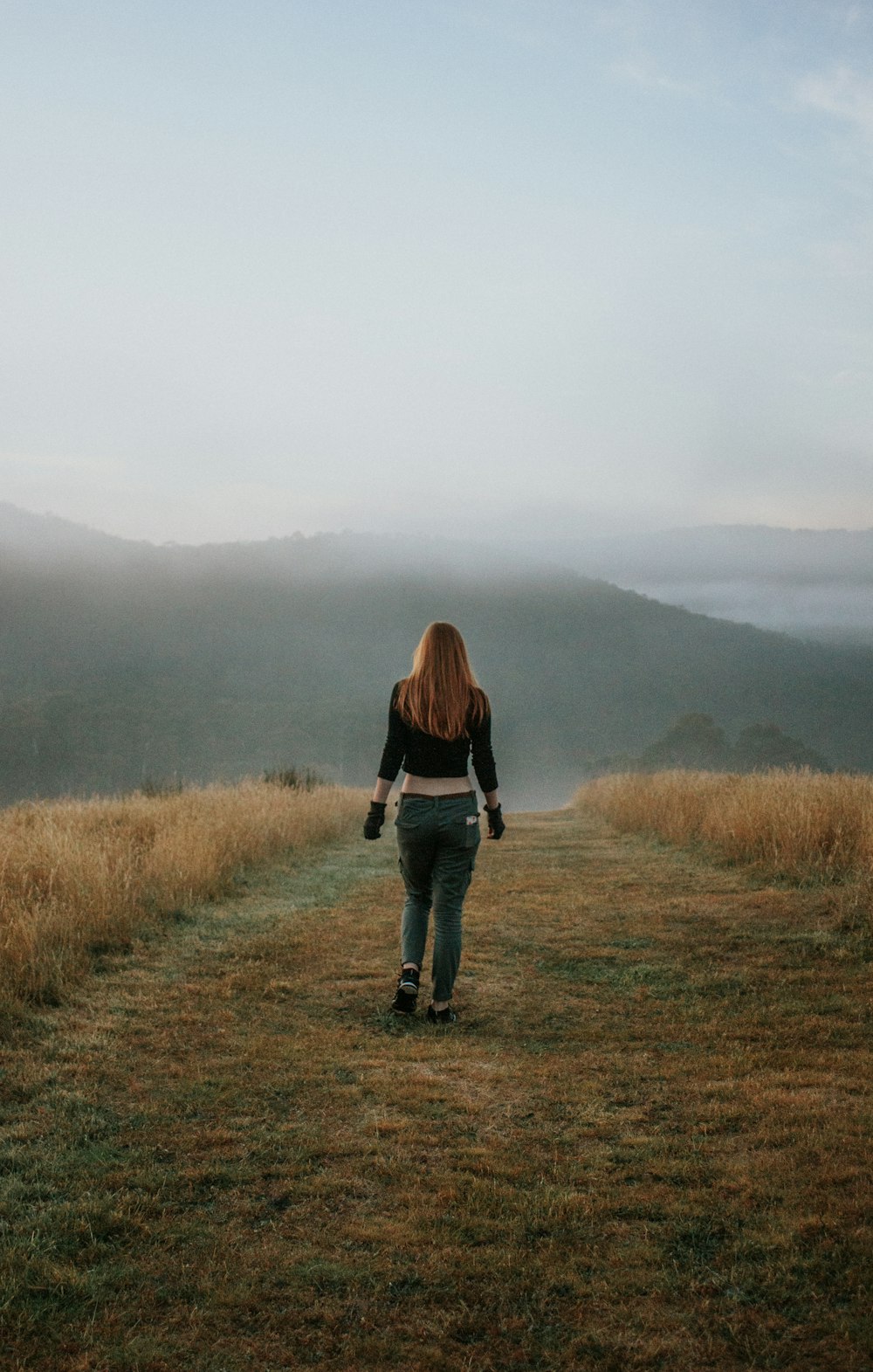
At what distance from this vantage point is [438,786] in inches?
250

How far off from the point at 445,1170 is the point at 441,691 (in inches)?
118

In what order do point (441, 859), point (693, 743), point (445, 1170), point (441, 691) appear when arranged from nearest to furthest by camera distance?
1. point (445, 1170)
2. point (441, 691)
3. point (441, 859)
4. point (693, 743)

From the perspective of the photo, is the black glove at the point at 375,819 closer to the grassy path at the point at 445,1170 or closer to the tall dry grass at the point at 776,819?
the grassy path at the point at 445,1170

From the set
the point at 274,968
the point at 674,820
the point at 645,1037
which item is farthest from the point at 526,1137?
the point at 674,820

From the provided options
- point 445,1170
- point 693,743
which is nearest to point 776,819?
point 445,1170

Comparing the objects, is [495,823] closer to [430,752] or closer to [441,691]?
[430,752]

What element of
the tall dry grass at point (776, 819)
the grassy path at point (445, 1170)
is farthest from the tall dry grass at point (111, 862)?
the tall dry grass at point (776, 819)

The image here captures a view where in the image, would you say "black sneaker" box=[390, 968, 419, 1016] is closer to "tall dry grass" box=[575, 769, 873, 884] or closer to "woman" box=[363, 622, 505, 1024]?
"woman" box=[363, 622, 505, 1024]

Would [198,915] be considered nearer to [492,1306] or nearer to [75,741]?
[492,1306]

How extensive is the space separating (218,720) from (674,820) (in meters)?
158

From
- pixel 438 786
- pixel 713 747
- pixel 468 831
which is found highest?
pixel 438 786

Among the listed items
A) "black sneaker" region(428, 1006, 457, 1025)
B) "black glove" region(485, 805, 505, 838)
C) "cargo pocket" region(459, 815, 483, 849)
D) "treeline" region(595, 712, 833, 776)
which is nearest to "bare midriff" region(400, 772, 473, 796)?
"cargo pocket" region(459, 815, 483, 849)

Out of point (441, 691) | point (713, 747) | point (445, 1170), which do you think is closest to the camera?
point (445, 1170)

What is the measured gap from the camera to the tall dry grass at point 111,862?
7.24 m
